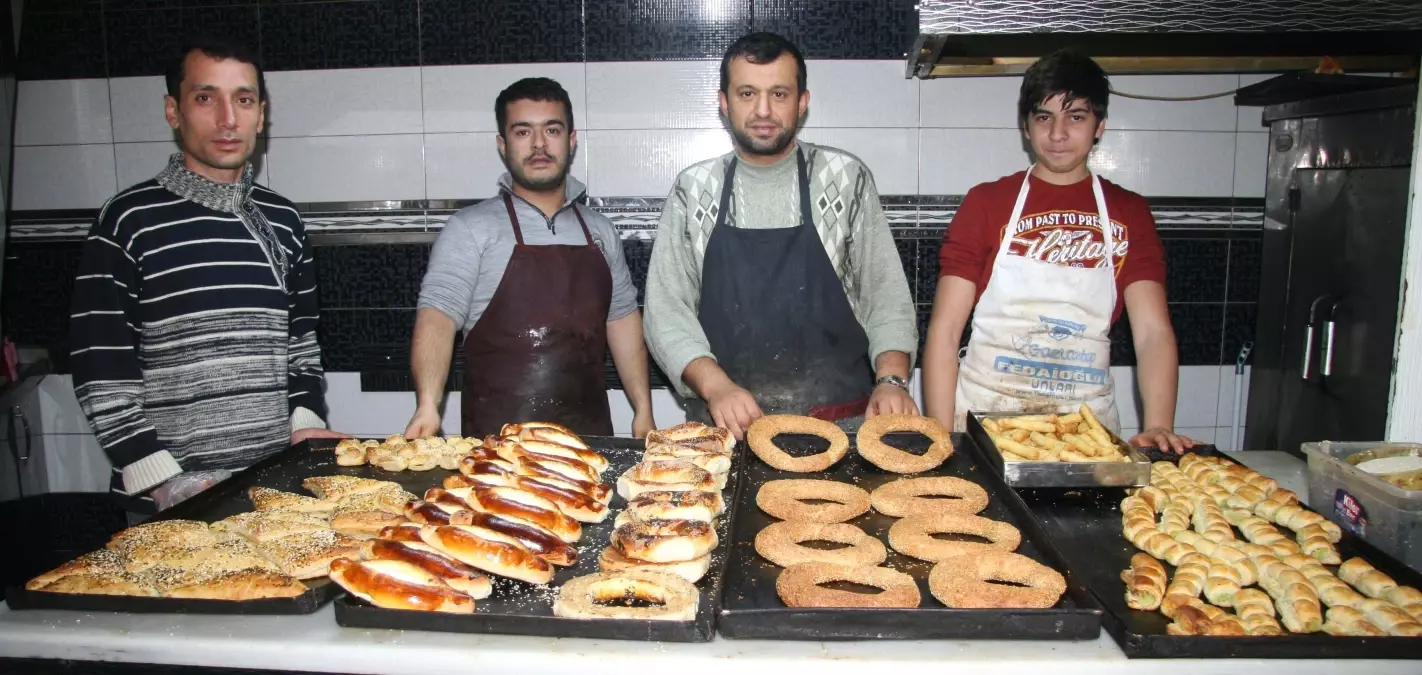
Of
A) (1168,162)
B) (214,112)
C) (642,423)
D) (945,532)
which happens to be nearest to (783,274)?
(642,423)

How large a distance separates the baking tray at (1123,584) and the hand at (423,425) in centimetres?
165

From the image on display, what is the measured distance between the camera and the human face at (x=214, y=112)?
2.71 m

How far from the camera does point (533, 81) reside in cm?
326

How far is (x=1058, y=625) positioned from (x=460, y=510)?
1.20m

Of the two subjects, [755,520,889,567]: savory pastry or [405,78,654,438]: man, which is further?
[405,78,654,438]: man

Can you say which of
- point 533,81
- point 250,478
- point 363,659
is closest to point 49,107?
point 533,81

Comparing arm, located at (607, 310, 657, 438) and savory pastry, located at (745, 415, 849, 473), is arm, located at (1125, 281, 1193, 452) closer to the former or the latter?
savory pastry, located at (745, 415, 849, 473)

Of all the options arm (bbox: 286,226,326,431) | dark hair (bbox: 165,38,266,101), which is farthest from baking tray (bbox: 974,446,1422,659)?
dark hair (bbox: 165,38,266,101)

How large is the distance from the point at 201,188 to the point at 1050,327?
297 cm

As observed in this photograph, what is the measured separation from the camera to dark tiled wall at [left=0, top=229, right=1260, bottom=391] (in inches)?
171

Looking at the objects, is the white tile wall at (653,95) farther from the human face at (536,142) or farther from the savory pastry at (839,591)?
the savory pastry at (839,591)

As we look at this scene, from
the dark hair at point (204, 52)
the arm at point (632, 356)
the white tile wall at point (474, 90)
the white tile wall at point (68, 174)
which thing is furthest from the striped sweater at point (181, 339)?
the white tile wall at point (68, 174)

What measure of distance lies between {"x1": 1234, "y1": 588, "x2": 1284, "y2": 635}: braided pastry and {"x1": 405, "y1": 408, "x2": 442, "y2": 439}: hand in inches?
83.4

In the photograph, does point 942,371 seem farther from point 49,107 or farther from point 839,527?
point 49,107
